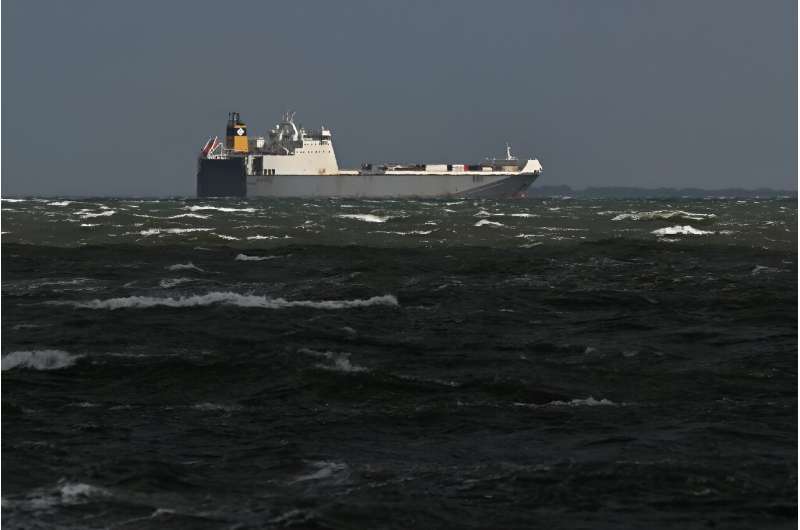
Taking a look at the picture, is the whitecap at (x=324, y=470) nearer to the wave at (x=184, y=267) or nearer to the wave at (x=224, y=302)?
the wave at (x=224, y=302)

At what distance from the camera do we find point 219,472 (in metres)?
12.1

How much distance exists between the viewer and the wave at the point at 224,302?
83.8ft

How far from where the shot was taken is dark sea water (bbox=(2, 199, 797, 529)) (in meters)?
11.1

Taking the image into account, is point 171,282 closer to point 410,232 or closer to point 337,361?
point 337,361

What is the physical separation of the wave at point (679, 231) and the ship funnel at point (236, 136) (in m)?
107

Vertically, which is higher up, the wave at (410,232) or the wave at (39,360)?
the wave at (410,232)

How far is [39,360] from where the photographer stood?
719 inches

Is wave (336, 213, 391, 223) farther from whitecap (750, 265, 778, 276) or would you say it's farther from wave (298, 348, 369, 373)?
wave (298, 348, 369, 373)

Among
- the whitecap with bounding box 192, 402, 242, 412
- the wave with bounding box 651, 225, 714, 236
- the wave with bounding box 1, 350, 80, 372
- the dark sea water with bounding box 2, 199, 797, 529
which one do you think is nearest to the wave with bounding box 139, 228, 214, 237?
the wave with bounding box 651, 225, 714, 236

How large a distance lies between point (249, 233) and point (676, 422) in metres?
45.6

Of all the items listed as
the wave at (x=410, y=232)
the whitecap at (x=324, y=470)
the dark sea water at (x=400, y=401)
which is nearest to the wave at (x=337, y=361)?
the dark sea water at (x=400, y=401)

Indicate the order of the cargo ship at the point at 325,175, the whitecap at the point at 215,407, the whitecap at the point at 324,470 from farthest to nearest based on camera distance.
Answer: the cargo ship at the point at 325,175, the whitecap at the point at 215,407, the whitecap at the point at 324,470

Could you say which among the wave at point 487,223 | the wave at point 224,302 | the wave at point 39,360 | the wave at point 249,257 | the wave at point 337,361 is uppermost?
the wave at point 487,223

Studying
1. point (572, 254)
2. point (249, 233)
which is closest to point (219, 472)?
point (572, 254)
